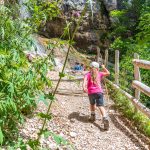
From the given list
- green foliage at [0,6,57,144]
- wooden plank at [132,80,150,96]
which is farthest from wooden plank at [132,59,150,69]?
green foliage at [0,6,57,144]

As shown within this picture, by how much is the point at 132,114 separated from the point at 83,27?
1447cm

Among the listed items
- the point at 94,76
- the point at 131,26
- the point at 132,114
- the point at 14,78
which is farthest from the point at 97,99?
the point at 131,26

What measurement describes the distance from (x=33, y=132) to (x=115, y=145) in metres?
1.30

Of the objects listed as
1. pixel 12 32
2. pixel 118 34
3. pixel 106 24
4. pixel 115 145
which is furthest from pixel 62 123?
pixel 106 24

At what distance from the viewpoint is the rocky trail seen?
15.0 ft

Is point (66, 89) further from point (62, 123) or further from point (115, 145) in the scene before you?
point (115, 145)

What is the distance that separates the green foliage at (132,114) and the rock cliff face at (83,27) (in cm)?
1184

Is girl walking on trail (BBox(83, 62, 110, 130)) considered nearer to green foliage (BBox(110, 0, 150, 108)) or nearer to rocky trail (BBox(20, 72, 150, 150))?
rocky trail (BBox(20, 72, 150, 150))

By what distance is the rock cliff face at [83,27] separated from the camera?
65.5ft

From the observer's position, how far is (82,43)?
2016cm

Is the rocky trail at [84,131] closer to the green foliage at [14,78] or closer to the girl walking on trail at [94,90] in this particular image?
the girl walking on trail at [94,90]

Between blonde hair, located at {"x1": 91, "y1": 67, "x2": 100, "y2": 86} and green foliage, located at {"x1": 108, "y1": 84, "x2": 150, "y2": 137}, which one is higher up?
blonde hair, located at {"x1": 91, "y1": 67, "x2": 100, "y2": 86}

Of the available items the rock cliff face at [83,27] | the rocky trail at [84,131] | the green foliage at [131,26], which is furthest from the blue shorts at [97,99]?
the rock cliff face at [83,27]

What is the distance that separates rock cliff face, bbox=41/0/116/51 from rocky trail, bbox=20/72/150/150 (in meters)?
13.2
